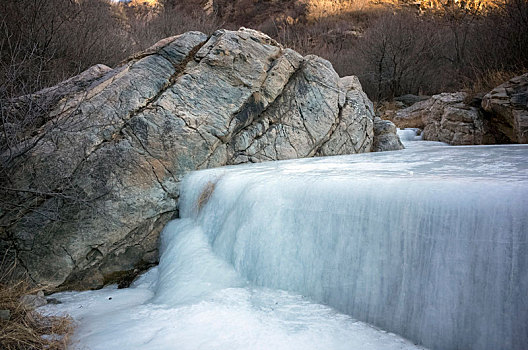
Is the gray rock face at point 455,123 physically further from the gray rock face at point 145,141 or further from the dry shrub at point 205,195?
the dry shrub at point 205,195

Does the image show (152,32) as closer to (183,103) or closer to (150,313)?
(183,103)

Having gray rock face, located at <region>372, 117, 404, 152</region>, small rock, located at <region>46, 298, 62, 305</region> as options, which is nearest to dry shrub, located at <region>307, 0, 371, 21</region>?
gray rock face, located at <region>372, 117, 404, 152</region>

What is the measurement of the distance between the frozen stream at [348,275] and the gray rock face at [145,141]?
3.10 feet

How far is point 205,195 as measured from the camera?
4832 millimetres

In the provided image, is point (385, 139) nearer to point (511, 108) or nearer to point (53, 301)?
point (511, 108)

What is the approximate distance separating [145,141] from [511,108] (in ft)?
27.1

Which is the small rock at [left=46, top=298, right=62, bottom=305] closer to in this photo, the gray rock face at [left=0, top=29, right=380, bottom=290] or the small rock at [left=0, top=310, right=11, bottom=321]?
the gray rock face at [left=0, top=29, right=380, bottom=290]

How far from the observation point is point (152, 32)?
1242cm

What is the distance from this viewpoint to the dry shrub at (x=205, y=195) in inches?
188

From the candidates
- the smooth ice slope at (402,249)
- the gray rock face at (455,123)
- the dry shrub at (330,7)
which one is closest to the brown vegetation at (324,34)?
the dry shrub at (330,7)

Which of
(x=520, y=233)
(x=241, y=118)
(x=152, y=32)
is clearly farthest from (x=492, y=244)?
(x=152, y=32)

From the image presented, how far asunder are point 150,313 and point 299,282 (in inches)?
56.8

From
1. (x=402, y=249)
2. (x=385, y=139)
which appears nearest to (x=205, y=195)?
(x=402, y=249)

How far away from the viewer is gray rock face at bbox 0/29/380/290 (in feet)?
14.4
